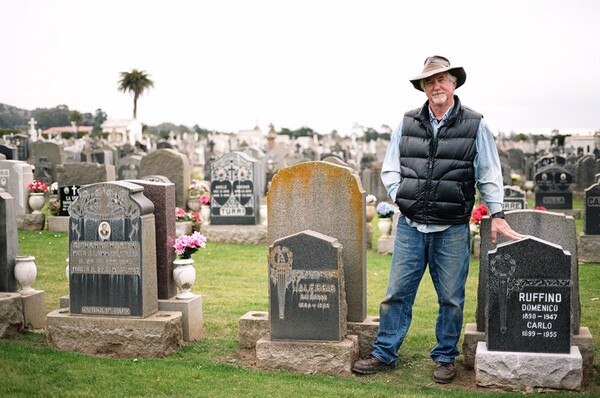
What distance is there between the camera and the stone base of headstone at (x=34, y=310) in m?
7.50

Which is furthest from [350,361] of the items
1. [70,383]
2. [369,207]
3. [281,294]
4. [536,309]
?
[369,207]

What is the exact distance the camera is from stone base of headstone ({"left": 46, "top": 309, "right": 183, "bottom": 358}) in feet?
21.7

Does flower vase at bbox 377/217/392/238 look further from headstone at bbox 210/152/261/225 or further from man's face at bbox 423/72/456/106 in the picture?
man's face at bbox 423/72/456/106

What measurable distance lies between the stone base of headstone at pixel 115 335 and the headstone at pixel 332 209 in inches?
57.2

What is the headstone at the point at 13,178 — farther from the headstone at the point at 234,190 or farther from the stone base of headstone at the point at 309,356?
the stone base of headstone at the point at 309,356

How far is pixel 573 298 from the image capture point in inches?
237

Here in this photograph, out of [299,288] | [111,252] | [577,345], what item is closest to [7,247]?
[111,252]

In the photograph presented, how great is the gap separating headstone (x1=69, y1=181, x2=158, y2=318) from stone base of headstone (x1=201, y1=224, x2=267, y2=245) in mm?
8097

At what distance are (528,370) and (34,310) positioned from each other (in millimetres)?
5050

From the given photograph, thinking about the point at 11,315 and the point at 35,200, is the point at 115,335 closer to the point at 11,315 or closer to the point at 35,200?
the point at 11,315

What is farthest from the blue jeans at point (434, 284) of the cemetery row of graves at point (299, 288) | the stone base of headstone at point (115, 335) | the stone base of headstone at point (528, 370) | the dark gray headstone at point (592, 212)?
the dark gray headstone at point (592, 212)

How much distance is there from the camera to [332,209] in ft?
21.6

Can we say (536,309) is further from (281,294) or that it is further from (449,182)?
(281,294)

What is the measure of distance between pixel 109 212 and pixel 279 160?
2634 cm
